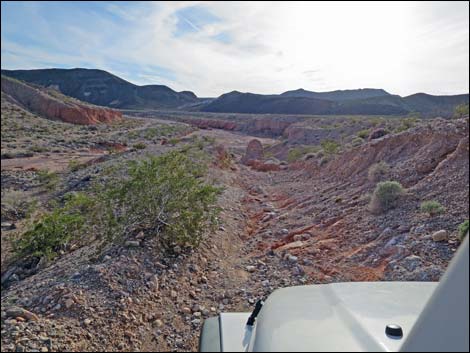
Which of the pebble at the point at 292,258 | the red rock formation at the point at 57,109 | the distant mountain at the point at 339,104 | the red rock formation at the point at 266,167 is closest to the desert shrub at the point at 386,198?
the pebble at the point at 292,258

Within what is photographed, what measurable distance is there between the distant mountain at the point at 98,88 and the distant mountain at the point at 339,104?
15635mm

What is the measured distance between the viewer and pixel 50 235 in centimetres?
543

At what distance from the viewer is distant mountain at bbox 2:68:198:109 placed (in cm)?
6875

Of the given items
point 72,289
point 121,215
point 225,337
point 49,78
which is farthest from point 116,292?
point 49,78

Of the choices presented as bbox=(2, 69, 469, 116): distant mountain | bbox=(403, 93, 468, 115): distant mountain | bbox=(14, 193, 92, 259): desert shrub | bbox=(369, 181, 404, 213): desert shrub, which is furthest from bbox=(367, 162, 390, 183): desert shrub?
bbox=(403, 93, 468, 115): distant mountain

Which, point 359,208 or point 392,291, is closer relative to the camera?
point 392,291

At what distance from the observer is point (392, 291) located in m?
2.15

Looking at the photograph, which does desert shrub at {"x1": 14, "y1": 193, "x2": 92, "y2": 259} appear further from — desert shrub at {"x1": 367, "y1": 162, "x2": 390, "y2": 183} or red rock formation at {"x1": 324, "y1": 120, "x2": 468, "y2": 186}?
desert shrub at {"x1": 367, "y1": 162, "x2": 390, "y2": 183}

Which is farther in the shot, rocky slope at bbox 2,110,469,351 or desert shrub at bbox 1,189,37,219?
desert shrub at bbox 1,189,37,219

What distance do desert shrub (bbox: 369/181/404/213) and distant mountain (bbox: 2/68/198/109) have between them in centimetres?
5891

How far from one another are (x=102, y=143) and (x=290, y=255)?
22014 millimetres

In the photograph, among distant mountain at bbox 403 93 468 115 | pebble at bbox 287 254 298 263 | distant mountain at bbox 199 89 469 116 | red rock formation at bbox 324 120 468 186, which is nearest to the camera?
pebble at bbox 287 254 298 263

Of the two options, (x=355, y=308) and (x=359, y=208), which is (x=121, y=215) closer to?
(x=355, y=308)

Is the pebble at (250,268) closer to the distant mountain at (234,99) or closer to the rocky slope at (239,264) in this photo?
the rocky slope at (239,264)
